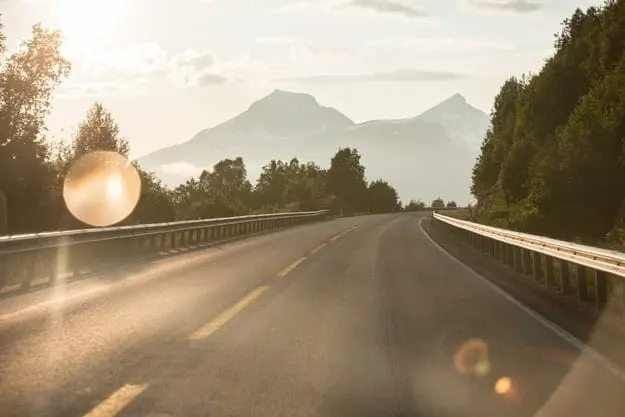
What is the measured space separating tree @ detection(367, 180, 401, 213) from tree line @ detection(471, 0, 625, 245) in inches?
3925

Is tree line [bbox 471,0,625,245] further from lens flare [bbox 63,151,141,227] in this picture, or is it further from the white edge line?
lens flare [bbox 63,151,141,227]

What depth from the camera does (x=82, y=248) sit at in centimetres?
1836

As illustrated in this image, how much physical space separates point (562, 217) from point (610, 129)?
418 centimetres

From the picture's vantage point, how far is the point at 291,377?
6.73 meters

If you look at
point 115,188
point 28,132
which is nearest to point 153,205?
point 115,188

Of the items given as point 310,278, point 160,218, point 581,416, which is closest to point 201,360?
point 581,416

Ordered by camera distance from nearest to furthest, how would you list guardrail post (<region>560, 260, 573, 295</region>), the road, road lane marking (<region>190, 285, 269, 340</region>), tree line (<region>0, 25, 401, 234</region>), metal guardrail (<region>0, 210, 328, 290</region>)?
1. the road
2. road lane marking (<region>190, 285, 269, 340</region>)
3. guardrail post (<region>560, 260, 573, 295</region>)
4. metal guardrail (<region>0, 210, 328, 290</region>)
5. tree line (<region>0, 25, 401, 234</region>)

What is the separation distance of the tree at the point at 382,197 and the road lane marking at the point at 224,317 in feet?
446

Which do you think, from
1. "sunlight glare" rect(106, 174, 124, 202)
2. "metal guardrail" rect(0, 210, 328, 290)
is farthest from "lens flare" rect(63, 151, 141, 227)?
"metal guardrail" rect(0, 210, 328, 290)

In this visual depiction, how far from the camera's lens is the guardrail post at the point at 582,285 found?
480 inches

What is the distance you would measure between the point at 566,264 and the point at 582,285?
3.80 feet

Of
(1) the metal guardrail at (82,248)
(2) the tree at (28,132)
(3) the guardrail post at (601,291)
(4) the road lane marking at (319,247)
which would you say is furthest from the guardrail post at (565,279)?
(2) the tree at (28,132)

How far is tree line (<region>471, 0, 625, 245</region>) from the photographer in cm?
3322

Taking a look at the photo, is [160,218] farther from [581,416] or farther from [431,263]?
[581,416]
